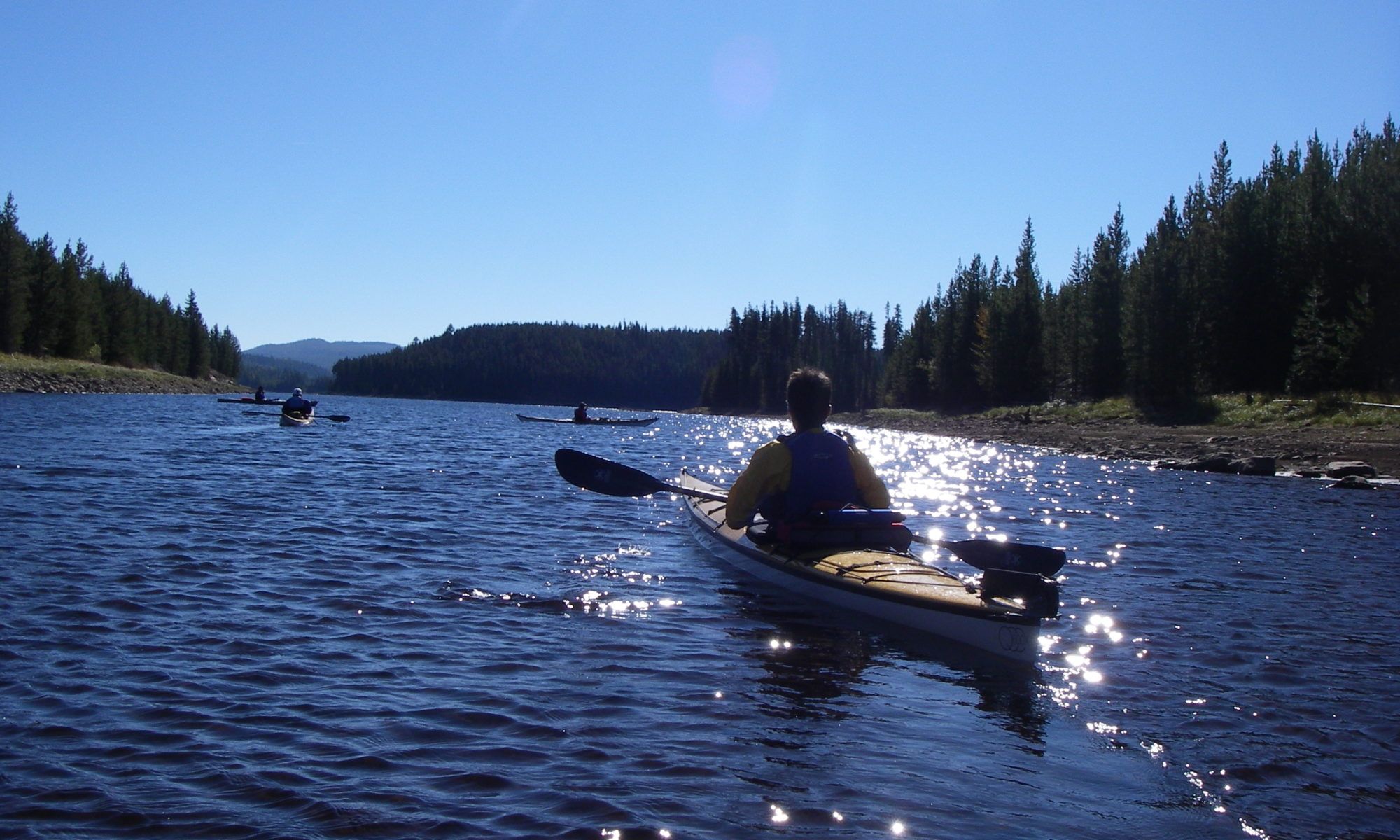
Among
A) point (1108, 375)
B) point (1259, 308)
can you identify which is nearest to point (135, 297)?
point (1108, 375)

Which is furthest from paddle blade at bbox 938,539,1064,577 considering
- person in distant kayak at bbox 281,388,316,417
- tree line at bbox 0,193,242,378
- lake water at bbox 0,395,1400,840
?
tree line at bbox 0,193,242,378

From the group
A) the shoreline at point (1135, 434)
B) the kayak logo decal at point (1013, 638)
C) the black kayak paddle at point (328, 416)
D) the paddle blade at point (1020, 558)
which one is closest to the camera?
the kayak logo decal at point (1013, 638)

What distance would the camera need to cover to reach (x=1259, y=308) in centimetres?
5034

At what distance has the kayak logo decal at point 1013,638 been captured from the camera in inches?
302

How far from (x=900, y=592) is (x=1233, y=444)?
32851 mm

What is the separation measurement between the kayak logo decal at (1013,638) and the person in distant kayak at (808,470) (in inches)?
104

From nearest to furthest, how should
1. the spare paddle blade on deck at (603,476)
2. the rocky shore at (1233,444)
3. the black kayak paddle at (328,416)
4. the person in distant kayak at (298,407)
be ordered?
the spare paddle blade on deck at (603,476), the rocky shore at (1233,444), the person in distant kayak at (298,407), the black kayak paddle at (328,416)

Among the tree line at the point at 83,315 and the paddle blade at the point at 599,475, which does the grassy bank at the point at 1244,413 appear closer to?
the paddle blade at the point at 599,475

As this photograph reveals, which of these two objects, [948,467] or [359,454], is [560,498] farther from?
[948,467]

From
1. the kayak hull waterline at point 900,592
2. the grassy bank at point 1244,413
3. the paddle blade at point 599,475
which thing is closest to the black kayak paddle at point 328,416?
the paddle blade at point 599,475

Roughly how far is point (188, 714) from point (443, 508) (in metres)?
11.1

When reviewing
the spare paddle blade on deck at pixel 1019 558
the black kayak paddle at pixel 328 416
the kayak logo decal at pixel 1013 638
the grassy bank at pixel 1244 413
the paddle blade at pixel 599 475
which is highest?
the grassy bank at pixel 1244 413

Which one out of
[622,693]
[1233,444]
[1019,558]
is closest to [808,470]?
[1019,558]

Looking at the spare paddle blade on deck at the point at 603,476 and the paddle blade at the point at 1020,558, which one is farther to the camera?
the spare paddle blade on deck at the point at 603,476
